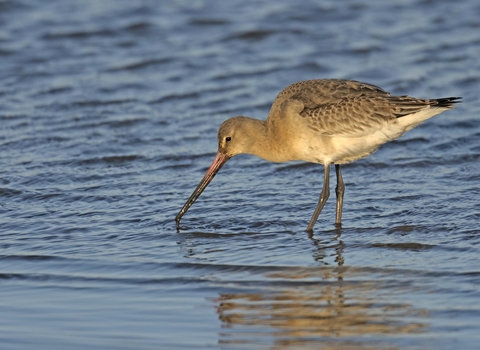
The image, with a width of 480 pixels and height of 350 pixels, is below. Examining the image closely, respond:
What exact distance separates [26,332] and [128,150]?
4914mm

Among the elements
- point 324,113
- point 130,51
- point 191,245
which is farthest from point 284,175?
point 130,51

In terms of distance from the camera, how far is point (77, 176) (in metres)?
9.30

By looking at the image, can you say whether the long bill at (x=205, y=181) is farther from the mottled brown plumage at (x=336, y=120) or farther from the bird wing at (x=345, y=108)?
the bird wing at (x=345, y=108)

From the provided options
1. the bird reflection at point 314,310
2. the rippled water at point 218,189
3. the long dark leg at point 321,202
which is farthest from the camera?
the long dark leg at point 321,202

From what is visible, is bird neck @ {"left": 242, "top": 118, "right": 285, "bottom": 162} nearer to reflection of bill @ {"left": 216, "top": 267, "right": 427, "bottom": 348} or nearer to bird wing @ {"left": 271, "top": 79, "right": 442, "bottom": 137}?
bird wing @ {"left": 271, "top": 79, "right": 442, "bottom": 137}

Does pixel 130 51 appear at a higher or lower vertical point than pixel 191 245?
higher

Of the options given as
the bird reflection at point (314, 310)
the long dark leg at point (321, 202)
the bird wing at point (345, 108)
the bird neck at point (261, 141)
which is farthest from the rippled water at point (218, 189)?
the bird wing at point (345, 108)

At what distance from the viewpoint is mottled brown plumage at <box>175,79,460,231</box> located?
7.79 meters

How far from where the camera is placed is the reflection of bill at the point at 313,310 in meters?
5.43

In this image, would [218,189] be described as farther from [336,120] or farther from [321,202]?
[336,120]

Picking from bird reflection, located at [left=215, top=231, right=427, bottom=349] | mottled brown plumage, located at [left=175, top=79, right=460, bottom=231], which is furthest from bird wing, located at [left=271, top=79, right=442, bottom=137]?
bird reflection, located at [left=215, top=231, right=427, bottom=349]

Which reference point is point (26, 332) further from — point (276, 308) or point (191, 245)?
point (191, 245)

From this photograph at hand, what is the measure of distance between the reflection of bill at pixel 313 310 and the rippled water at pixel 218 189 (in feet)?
0.06

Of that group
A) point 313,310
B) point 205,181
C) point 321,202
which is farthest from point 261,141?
point 313,310
